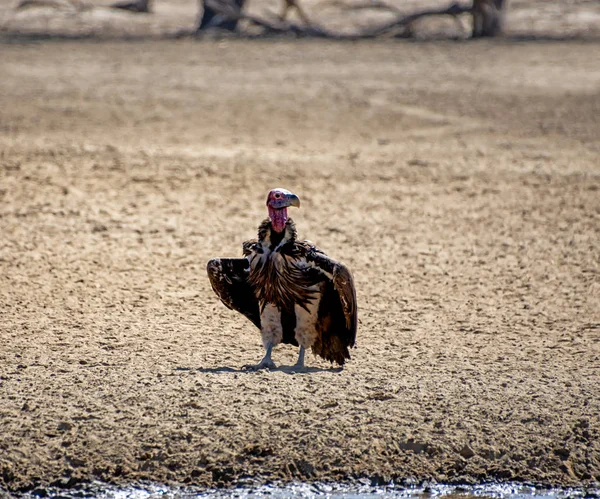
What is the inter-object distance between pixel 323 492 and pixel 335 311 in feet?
3.87

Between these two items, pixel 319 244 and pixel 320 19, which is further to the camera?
pixel 320 19

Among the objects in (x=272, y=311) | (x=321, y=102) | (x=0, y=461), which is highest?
(x=321, y=102)

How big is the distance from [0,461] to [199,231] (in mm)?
4195

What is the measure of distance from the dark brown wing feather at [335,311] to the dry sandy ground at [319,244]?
0.53 feet

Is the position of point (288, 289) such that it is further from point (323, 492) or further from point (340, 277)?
point (323, 492)

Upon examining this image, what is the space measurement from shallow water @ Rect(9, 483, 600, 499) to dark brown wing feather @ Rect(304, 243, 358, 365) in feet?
3.16

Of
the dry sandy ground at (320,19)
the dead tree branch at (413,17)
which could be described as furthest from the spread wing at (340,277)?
the dry sandy ground at (320,19)

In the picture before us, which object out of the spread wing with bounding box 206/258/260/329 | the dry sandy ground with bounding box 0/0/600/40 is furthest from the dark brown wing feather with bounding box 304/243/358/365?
the dry sandy ground with bounding box 0/0/600/40

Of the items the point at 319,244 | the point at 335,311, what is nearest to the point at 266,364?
the point at 335,311

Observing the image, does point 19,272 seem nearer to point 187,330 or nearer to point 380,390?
point 187,330

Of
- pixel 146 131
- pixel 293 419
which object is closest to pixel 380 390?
pixel 293 419

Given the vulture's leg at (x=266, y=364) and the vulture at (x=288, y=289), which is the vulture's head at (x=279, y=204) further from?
the vulture's leg at (x=266, y=364)

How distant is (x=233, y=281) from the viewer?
20.3 ft

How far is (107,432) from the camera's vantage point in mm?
5523
